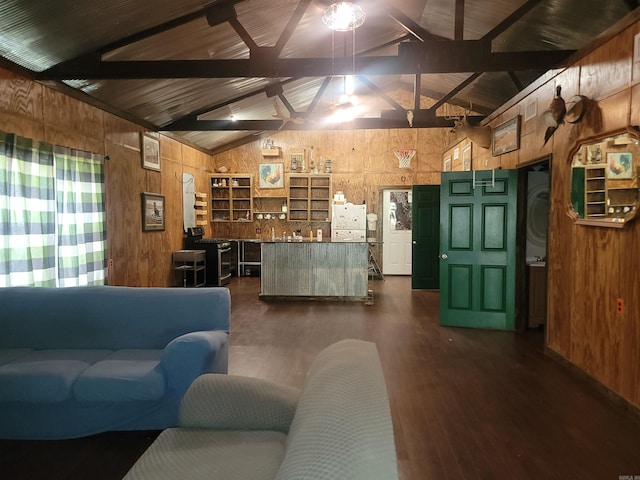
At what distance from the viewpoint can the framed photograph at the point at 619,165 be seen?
2.79m

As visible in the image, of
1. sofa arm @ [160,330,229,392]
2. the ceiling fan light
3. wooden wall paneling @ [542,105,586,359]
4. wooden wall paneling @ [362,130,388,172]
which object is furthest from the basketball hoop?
sofa arm @ [160,330,229,392]

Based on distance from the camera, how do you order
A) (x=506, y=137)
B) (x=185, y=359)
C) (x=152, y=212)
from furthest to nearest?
1. (x=152, y=212)
2. (x=506, y=137)
3. (x=185, y=359)

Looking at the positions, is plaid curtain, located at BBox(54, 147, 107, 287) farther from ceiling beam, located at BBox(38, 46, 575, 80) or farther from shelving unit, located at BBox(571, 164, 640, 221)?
shelving unit, located at BBox(571, 164, 640, 221)

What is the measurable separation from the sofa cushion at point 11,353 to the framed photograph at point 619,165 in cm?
449

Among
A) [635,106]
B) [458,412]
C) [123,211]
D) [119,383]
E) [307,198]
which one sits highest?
[635,106]

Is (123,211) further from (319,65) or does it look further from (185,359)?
(185,359)

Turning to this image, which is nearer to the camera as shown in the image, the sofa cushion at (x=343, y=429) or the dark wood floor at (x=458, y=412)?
the sofa cushion at (x=343, y=429)

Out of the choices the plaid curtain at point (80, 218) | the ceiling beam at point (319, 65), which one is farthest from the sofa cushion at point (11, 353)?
the ceiling beam at point (319, 65)

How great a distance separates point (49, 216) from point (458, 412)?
4.26 metres

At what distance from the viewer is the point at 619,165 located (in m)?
2.90

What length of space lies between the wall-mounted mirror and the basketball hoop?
5.67 meters

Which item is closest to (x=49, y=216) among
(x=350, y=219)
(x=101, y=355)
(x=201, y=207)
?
(x=101, y=355)

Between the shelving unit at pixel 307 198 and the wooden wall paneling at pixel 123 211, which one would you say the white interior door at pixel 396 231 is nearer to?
the shelving unit at pixel 307 198

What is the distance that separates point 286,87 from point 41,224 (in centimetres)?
486
